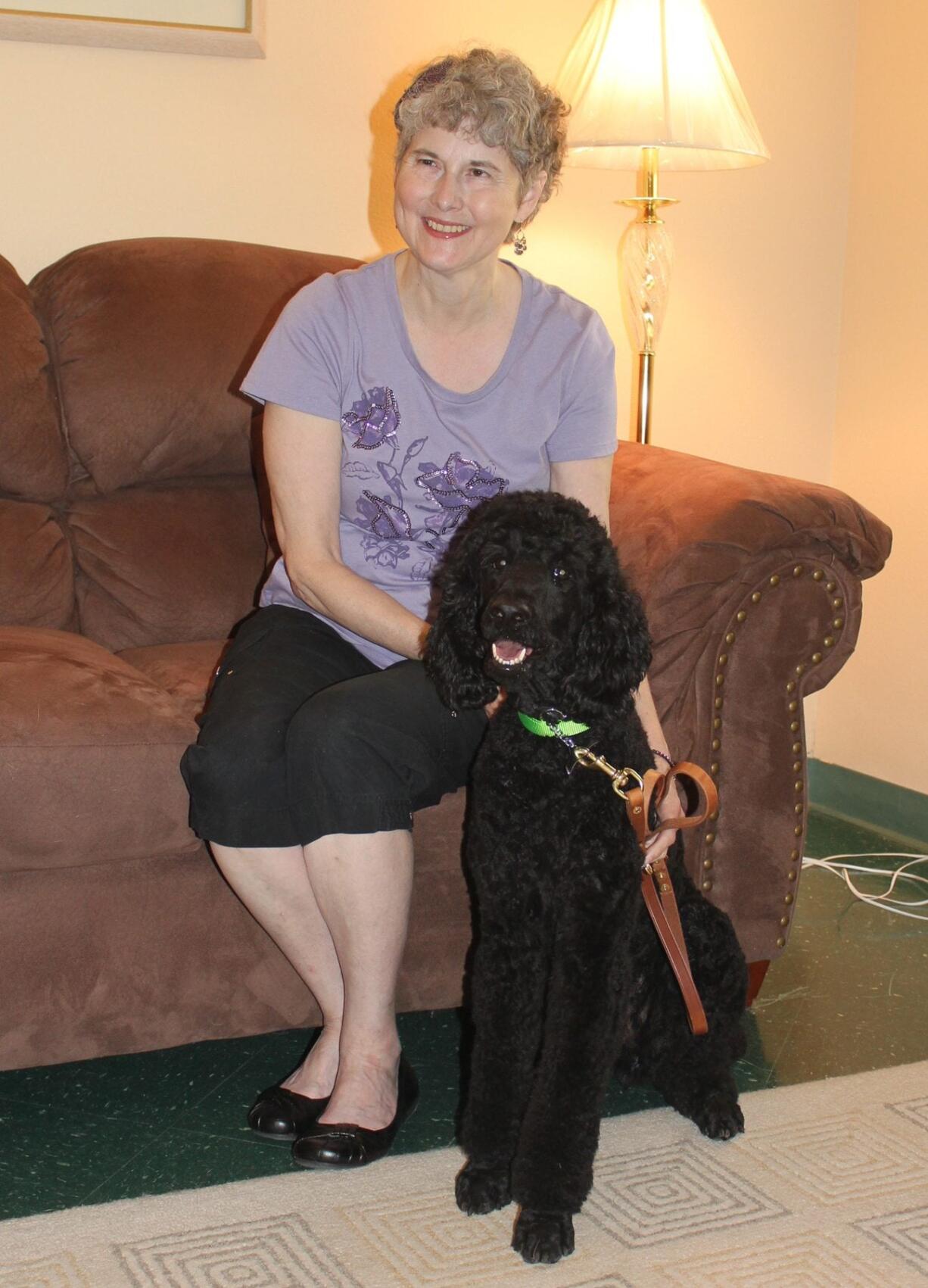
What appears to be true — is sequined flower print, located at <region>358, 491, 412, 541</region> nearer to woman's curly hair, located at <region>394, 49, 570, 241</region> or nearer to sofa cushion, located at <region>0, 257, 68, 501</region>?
woman's curly hair, located at <region>394, 49, 570, 241</region>

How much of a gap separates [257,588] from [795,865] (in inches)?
42.3

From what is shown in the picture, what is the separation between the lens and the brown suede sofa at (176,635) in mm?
1708

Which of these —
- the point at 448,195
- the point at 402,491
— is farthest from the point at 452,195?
the point at 402,491

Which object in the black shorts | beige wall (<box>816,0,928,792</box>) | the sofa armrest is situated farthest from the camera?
beige wall (<box>816,0,928,792</box>)

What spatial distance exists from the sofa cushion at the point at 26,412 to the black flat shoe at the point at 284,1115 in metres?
1.22

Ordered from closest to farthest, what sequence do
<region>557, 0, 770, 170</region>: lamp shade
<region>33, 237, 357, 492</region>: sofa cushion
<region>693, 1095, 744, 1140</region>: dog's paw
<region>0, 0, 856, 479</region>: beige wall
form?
<region>693, 1095, 744, 1140</region>: dog's paw
<region>33, 237, 357, 492</region>: sofa cushion
<region>557, 0, 770, 170</region>: lamp shade
<region>0, 0, 856, 479</region>: beige wall

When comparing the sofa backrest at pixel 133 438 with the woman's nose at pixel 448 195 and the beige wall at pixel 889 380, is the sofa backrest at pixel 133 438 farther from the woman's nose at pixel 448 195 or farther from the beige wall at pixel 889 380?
the beige wall at pixel 889 380

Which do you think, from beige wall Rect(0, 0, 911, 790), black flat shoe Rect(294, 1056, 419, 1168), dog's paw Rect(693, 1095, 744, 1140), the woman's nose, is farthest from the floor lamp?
black flat shoe Rect(294, 1056, 419, 1168)

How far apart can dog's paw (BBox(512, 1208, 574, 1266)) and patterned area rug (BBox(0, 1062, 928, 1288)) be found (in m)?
0.01

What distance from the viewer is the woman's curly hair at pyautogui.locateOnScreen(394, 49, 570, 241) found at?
171 centimetres

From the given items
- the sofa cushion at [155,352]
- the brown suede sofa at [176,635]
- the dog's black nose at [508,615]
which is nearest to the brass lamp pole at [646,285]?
the brown suede sofa at [176,635]

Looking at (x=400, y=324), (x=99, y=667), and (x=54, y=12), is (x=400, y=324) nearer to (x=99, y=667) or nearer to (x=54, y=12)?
(x=99, y=667)

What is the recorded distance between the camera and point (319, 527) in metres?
1.77

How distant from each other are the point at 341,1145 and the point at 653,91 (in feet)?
6.52
